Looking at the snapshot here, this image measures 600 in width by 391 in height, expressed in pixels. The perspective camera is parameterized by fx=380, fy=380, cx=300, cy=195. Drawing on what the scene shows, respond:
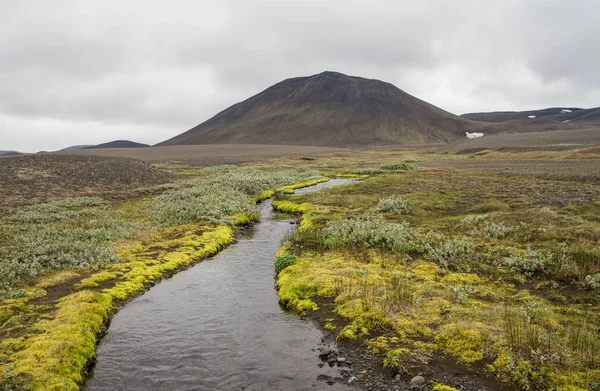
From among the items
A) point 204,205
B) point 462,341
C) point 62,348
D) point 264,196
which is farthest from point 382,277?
point 264,196

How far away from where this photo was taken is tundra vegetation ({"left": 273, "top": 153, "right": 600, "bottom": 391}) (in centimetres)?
1241

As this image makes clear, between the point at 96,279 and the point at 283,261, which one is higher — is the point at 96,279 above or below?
above

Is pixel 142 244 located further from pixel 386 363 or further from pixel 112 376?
pixel 386 363

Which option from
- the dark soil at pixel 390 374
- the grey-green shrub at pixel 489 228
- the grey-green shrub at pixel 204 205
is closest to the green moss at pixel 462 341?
the dark soil at pixel 390 374

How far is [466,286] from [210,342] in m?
12.0

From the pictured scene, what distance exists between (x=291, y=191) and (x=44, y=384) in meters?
47.7

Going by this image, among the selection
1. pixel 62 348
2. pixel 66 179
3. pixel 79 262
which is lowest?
pixel 62 348

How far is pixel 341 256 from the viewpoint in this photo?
79.9 ft

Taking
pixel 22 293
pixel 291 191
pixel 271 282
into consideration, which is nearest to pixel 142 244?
pixel 22 293

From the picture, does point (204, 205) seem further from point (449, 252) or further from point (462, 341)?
point (462, 341)

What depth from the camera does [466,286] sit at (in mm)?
18156

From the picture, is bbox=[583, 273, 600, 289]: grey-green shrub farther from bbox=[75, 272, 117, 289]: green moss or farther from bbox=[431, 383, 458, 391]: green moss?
bbox=[75, 272, 117, 289]: green moss

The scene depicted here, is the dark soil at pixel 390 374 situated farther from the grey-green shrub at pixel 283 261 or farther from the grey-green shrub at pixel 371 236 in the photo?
the grey-green shrub at pixel 371 236

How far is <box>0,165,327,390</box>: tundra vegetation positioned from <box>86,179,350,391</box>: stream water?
3.74ft
